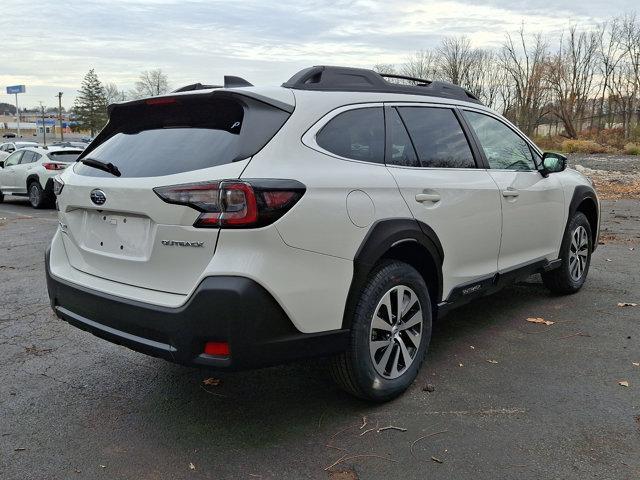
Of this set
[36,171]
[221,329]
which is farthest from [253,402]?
[36,171]

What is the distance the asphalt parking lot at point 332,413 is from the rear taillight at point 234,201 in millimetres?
1162

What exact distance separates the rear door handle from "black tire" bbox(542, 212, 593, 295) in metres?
2.21

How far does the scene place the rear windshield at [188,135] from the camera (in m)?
2.75

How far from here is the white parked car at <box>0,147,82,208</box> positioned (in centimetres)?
1473

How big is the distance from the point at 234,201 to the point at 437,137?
178cm

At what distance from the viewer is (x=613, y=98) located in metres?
50.5

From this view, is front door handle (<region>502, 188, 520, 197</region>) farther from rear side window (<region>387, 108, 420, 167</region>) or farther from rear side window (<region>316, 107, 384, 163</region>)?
rear side window (<region>316, 107, 384, 163</region>)

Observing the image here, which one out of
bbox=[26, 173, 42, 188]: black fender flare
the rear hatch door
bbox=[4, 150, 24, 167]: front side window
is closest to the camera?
the rear hatch door

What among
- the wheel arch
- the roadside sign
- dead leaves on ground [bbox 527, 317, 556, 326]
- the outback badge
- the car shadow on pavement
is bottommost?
the car shadow on pavement

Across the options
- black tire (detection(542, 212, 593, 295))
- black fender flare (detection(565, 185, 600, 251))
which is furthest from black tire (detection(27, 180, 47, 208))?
black fender flare (detection(565, 185, 600, 251))

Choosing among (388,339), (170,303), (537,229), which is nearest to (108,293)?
(170,303)

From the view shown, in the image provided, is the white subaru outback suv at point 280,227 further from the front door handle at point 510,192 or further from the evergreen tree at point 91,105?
the evergreen tree at point 91,105

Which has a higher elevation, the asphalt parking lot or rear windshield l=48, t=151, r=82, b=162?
rear windshield l=48, t=151, r=82, b=162

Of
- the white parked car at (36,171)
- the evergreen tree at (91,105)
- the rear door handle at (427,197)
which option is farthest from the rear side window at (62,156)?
the evergreen tree at (91,105)
